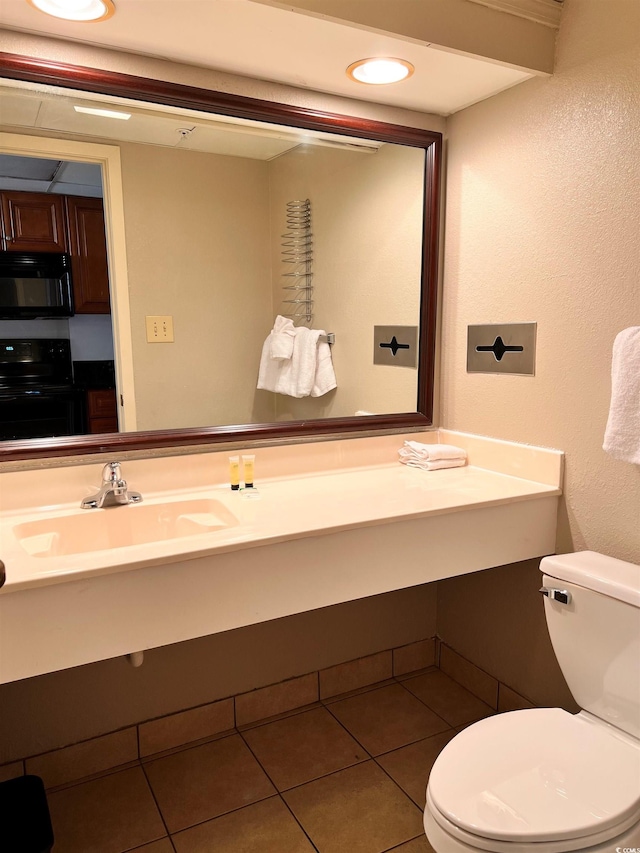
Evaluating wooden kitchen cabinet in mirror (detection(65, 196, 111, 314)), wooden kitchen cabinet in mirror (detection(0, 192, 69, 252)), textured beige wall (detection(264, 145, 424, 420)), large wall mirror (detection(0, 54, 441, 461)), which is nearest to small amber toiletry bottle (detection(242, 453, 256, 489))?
large wall mirror (detection(0, 54, 441, 461))

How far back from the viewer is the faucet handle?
5.07 feet

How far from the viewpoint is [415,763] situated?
5.99ft

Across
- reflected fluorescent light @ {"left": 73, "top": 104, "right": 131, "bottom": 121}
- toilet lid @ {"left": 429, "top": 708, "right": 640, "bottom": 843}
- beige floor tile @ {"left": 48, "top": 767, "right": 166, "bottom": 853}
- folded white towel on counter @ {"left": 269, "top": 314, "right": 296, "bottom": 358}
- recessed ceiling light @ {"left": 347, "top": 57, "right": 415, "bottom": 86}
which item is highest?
recessed ceiling light @ {"left": 347, "top": 57, "right": 415, "bottom": 86}

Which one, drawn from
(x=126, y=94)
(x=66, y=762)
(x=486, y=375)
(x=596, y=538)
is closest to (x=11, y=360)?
(x=126, y=94)

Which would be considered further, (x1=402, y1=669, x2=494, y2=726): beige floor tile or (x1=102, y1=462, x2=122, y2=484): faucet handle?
(x1=402, y1=669, x2=494, y2=726): beige floor tile

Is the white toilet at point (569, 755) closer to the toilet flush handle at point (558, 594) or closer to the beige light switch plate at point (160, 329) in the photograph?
the toilet flush handle at point (558, 594)

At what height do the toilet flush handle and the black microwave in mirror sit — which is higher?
the black microwave in mirror

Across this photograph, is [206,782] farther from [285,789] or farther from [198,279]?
[198,279]

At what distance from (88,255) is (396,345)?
1.00 m

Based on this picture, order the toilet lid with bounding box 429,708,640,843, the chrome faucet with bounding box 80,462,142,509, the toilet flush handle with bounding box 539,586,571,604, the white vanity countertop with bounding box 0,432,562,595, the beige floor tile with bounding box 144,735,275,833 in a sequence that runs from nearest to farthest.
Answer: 1. the toilet lid with bounding box 429,708,640,843
2. the white vanity countertop with bounding box 0,432,562,595
3. the toilet flush handle with bounding box 539,586,571,604
4. the chrome faucet with bounding box 80,462,142,509
5. the beige floor tile with bounding box 144,735,275,833

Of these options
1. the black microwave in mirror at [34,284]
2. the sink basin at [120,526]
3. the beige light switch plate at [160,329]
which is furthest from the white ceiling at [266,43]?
the sink basin at [120,526]

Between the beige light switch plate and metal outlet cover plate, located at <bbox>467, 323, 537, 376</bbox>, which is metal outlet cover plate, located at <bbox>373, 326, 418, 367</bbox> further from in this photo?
the beige light switch plate

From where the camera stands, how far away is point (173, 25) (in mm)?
1402

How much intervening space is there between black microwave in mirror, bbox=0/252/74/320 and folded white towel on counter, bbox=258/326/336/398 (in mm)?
589
